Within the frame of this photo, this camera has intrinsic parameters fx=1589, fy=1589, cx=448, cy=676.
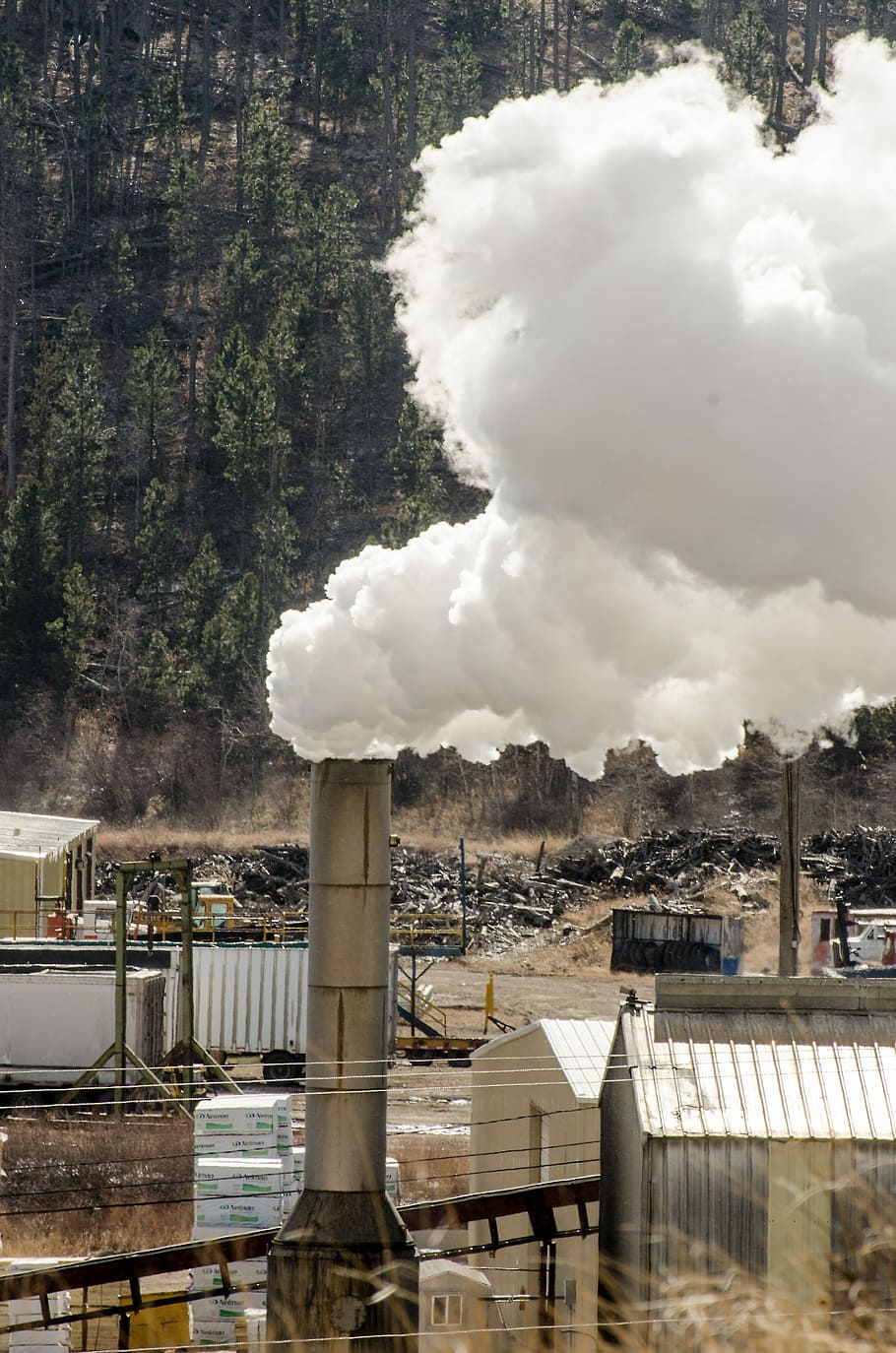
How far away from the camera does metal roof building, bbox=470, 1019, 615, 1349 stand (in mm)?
14102

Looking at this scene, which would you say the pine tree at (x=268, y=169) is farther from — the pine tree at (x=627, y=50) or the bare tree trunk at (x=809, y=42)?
the bare tree trunk at (x=809, y=42)

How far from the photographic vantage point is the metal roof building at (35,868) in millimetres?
32656

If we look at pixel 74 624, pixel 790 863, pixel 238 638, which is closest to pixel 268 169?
pixel 74 624

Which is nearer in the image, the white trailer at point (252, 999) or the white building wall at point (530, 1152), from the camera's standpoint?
the white building wall at point (530, 1152)

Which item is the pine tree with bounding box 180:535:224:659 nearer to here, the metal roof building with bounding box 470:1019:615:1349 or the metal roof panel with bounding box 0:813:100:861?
the metal roof panel with bounding box 0:813:100:861

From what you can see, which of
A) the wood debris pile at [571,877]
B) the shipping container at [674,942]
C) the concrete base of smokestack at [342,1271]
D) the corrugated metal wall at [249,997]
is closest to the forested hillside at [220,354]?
the wood debris pile at [571,877]

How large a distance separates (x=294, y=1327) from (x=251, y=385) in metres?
50.2

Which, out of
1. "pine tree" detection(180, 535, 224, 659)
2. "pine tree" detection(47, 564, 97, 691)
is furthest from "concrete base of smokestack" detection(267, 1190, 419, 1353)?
"pine tree" detection(180, 535, 224, 659)

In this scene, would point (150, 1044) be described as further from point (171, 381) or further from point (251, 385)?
point (171, 381)

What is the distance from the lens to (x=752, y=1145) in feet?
38.4

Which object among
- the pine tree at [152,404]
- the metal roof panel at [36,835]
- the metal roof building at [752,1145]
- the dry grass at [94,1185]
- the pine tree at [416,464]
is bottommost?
the dry grass at [94,1185]

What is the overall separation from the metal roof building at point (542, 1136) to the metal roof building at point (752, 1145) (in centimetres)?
81

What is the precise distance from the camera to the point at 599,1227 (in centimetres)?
1338

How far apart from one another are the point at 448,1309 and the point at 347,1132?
2.35 meters
